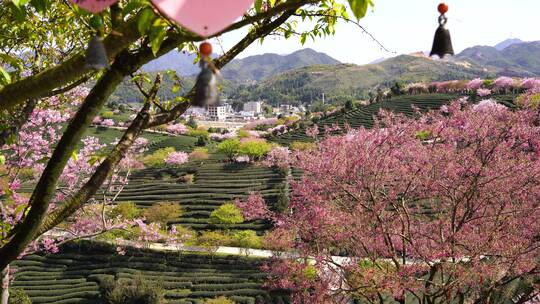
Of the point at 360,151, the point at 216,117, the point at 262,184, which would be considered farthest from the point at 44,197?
the point at 216,117

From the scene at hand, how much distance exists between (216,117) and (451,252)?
143587 millimetres

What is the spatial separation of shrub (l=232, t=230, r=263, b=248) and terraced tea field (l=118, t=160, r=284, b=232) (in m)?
2.66

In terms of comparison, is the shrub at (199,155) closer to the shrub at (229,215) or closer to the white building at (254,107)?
the shrub at (229,215)

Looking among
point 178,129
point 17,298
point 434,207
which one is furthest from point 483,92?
point 17,298

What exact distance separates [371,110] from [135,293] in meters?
47.5

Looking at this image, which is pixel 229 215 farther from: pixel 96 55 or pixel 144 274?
pixel 96 55

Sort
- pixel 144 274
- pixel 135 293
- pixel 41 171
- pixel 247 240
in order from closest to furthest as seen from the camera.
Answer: pixel 41 171, pixel 135 293, pixel 144 274, pixel 247 240

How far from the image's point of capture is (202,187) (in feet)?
118

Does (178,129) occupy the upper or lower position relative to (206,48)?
lower

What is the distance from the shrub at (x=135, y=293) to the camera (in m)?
17.2

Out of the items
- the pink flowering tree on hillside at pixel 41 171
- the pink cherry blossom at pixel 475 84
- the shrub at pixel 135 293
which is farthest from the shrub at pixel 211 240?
the pink cherry blossom at pixel 475 84

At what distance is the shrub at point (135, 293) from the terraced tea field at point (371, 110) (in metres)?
34.1

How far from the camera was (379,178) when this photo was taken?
8.06 m

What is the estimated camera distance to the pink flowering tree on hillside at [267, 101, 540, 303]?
6.58 m
